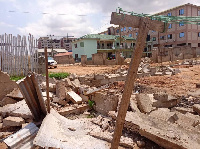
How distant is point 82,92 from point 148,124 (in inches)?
146

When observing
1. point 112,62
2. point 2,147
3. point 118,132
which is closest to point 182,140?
point 118,132

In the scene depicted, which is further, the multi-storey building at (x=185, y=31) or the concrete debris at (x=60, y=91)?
the multi-storey building at (x=185, y=31)

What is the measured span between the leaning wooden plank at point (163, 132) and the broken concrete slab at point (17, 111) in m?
3.22

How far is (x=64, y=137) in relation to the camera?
11.2 feet

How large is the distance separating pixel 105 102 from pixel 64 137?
92.5 inches

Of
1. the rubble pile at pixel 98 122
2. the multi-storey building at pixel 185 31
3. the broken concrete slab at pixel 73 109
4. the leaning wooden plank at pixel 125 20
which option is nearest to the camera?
the leaning wooden plank at pixel 125 20

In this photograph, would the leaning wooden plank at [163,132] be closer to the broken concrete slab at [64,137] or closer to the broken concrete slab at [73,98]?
the broken concrete slab at [64,137]

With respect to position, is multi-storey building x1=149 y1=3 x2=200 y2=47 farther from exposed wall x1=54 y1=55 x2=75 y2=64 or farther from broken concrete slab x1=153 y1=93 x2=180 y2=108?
broken concrete slab x1=153 y1=93 x2=180 y2=108

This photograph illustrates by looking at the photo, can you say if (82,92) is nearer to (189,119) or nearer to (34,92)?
(34,92)

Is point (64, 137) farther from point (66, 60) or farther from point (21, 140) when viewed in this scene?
point (66, 60)

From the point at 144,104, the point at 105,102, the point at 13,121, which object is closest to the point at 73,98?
the point at 105,102

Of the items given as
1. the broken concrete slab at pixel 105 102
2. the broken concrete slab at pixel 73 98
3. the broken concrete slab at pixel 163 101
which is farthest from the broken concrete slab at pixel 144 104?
the broken concrete slab at pixel 73 98

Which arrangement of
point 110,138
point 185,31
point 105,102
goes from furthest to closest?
1. point 185,31
2. point 105,102
3. point 110,138

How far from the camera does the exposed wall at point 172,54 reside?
2314 cm
